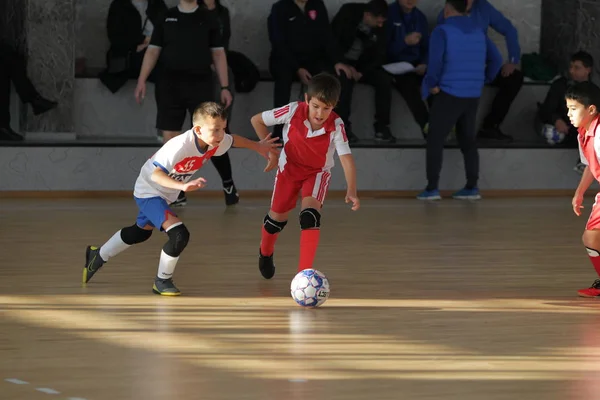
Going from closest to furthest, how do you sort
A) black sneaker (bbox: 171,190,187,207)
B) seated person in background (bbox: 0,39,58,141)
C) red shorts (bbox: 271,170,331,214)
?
red shorts (bbox: 271,170,331,214), black sneaker (bbox: 171,190,187,207), seated person in background (bbox: 0,39,58,141)

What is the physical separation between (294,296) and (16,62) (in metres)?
5.80

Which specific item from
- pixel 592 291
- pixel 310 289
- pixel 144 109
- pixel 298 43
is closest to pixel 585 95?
pixel 592 291

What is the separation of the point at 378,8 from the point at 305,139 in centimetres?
531

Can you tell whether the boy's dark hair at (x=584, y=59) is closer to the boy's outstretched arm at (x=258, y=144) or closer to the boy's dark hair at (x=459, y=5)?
the boy's dark hair at (x=459, y=5)

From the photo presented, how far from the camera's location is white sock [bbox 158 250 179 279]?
5.10 meters

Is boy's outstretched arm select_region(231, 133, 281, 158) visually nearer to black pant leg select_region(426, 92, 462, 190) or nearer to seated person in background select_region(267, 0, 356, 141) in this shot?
black pant leg select_region(426, 92, 462, 190)

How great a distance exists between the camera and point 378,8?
1049 centimetres

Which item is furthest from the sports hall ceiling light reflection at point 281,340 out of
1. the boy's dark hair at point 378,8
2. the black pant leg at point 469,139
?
the boy's dark hair at point 378,8

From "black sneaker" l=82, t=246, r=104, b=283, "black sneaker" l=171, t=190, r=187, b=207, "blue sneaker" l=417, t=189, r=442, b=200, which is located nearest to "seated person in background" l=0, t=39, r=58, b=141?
"black sneaker" l=171, t=190, r=187, b=207

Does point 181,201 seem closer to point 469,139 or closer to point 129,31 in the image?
point 129,31

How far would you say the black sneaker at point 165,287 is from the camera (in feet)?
16.8

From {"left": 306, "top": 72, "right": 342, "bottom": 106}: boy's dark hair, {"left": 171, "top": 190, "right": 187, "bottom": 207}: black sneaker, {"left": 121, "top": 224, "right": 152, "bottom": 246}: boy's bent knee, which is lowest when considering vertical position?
{"left": 171, "top": 190, "right": 187, "bottom": 207}: black sneaker

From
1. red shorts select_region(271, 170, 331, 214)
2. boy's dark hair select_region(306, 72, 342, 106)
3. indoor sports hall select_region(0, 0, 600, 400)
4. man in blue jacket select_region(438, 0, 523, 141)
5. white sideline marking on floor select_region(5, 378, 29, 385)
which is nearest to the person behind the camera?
white sideline marking on floor select_region(5, 378, 29, 385)

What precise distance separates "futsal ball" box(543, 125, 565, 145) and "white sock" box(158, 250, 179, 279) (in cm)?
624
